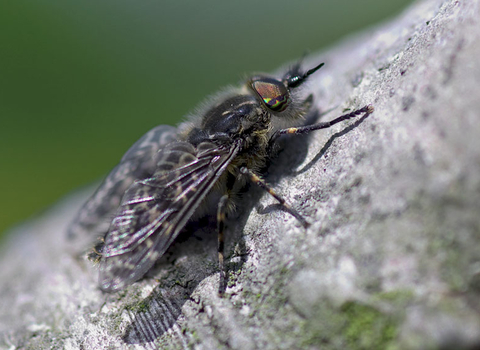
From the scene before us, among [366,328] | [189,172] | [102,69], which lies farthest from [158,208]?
[102,69]

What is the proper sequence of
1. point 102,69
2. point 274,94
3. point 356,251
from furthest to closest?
point 102,69 < point 274,94 < point 356,251

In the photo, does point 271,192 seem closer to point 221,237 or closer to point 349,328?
point 221,237

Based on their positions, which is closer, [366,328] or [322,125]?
[366,328]

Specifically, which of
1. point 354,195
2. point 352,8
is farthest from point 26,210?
point 352,8

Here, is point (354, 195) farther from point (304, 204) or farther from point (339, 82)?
point (339, 82)

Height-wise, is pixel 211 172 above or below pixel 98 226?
below

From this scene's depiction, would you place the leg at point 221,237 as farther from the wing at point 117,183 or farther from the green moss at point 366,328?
the wing at point 117,183

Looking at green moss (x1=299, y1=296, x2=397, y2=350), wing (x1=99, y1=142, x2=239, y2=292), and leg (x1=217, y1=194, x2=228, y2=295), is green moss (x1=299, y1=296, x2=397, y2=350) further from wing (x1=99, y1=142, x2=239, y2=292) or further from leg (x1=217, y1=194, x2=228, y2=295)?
wing (x1=99, y1=142, x2=239, y2=292)

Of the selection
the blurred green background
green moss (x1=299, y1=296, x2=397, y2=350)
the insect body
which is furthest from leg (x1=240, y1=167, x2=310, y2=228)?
the blurred green background
